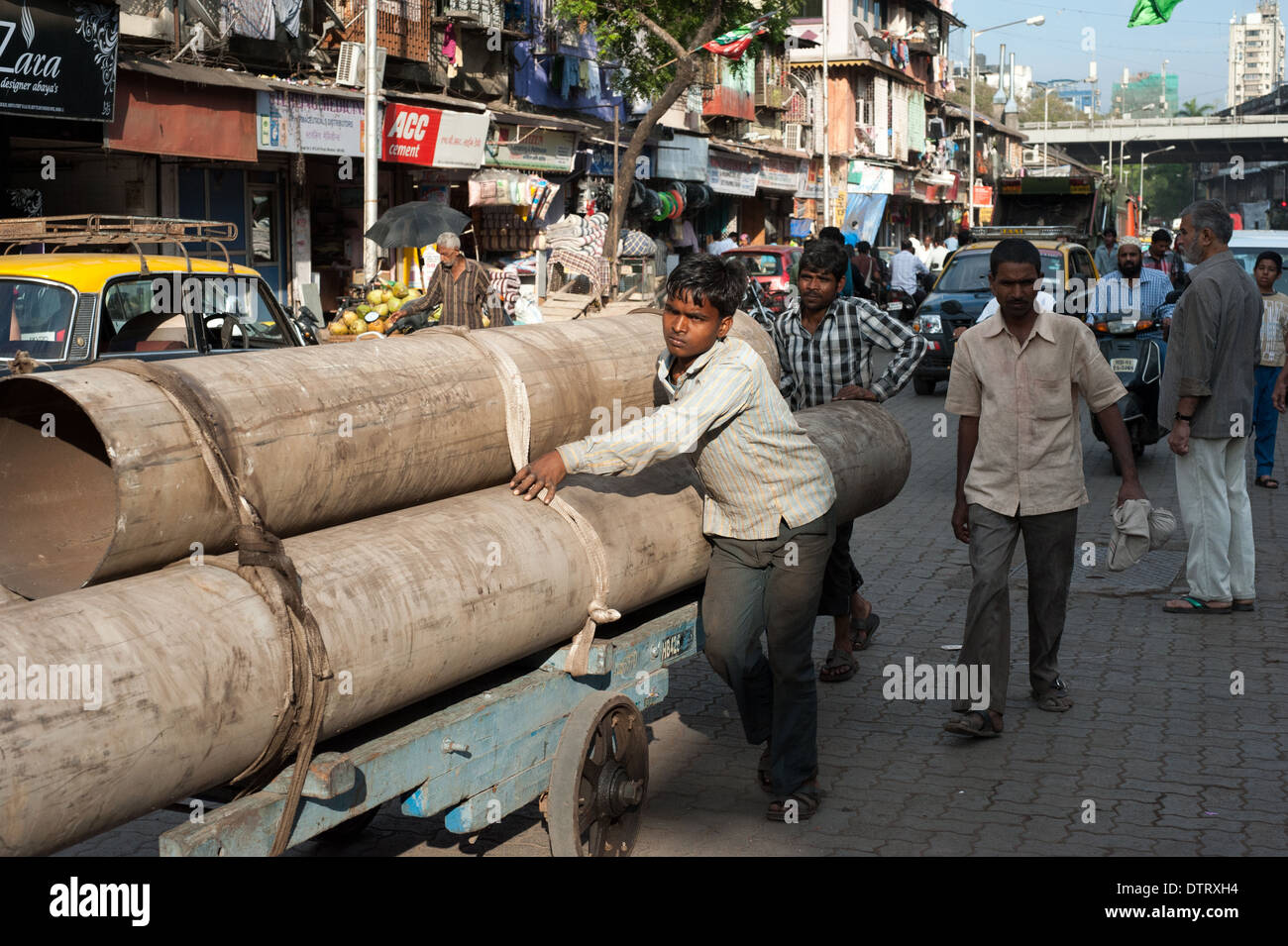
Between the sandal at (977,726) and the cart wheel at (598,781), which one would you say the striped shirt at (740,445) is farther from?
the sandal at (977,726)

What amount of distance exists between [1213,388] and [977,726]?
104 inches

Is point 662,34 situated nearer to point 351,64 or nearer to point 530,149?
point 530,149

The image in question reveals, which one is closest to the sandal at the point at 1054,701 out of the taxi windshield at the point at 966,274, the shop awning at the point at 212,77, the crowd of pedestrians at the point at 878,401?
the crowd of pedestrians at the point at 878,401

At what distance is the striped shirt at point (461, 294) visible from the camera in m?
11.2

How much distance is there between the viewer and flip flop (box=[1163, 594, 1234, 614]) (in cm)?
746

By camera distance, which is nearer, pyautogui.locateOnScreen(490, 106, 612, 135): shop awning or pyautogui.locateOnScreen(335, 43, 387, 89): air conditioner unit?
pyautogui.locateOnScreen(335, 43, 387, 89): air conditioner unit

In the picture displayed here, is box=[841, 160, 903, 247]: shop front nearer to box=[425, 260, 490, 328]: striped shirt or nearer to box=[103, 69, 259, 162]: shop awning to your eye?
box=[103, 69, 259, 162]: shop awning

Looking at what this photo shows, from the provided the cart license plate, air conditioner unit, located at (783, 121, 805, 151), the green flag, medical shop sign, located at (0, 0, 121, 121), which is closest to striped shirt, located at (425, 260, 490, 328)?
medical shop sign, located at (0, 0, 121, 121)

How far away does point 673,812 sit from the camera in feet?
16.0

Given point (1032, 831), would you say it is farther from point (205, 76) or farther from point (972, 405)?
point (205, 76)

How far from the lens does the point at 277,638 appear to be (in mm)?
3057

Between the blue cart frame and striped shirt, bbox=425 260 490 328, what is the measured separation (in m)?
6.80

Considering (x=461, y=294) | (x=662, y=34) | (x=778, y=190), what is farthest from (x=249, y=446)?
(x=778, y=190)

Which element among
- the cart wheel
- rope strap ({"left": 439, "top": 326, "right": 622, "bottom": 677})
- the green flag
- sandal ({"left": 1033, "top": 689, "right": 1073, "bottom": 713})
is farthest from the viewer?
the green flag
